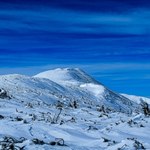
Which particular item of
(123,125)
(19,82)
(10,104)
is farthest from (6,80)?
(123,125)

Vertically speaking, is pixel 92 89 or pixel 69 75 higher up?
pixel 69 75

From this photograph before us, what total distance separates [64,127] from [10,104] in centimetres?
616

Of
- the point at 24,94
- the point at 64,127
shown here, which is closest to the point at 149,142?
the point at 64,127

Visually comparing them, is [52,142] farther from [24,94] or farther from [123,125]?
[24,94]

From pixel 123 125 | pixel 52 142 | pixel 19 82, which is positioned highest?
pixel 19 82

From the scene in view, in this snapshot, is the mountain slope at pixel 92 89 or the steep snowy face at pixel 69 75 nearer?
the mountain slope at pixel 92 89

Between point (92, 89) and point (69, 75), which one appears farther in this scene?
point (69, 75)

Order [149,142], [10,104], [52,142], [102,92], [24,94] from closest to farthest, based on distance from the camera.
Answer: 1. [52,142]
2. [149,142]
3. [10,104]
4. [24,94]
5. [102,92]

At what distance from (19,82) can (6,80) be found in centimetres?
113

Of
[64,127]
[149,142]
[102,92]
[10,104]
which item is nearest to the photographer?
[149,142]

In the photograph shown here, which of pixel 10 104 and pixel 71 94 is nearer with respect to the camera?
pixel 10 104

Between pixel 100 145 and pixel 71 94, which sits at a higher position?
pixel 71 94

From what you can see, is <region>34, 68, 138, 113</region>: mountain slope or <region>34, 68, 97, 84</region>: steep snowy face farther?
<region>34, 68, 97, 84</region>: steep snowy face

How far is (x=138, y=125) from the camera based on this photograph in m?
13.6
